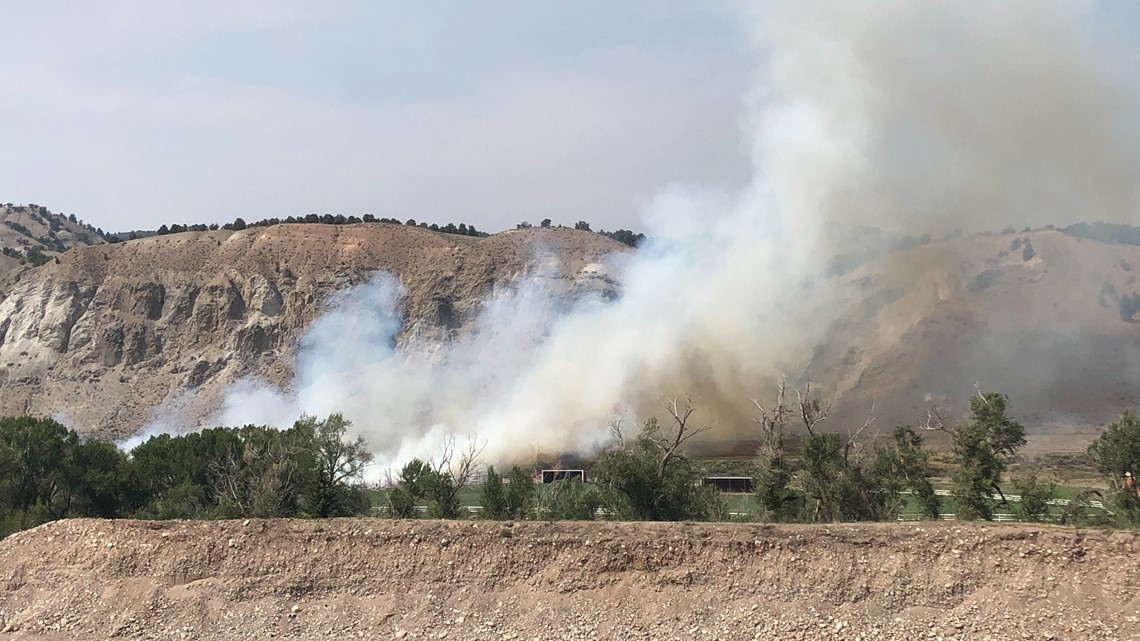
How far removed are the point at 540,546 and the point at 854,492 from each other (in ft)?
50.6

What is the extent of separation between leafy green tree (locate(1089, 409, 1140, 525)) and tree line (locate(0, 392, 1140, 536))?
48 mm

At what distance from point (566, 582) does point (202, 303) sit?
87846 millimetres

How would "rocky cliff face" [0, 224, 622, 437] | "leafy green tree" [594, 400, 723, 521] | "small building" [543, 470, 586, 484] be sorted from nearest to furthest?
"leafy green tree" [594, 400, 723, 521] → "small building" [543, 470, 586, 484] → "rocky cliff face" [0, 224, 622, 437]

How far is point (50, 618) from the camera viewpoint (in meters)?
25.9

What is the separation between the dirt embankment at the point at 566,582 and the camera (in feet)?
76.5

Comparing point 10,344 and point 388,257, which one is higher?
point 388,257

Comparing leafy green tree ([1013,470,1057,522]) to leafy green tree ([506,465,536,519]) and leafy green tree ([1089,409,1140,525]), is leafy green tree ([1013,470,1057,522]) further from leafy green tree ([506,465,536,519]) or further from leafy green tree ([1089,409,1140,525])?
leafy green tree ([506,465,536,519])

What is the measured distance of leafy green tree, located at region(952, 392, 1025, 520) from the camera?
34.5m

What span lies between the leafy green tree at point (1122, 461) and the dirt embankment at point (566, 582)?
975cm

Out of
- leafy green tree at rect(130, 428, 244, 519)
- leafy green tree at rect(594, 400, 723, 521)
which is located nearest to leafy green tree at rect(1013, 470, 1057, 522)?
leafy green tree at rect(594, 400, 723, 521)

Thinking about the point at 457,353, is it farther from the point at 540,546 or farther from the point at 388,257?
the point at 540,546

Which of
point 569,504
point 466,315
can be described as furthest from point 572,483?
point 466,315

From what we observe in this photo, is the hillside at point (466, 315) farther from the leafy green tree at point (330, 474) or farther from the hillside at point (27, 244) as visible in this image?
the leafy green tree at point (330, 474)

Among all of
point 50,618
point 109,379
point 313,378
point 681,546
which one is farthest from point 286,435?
point 109,379
